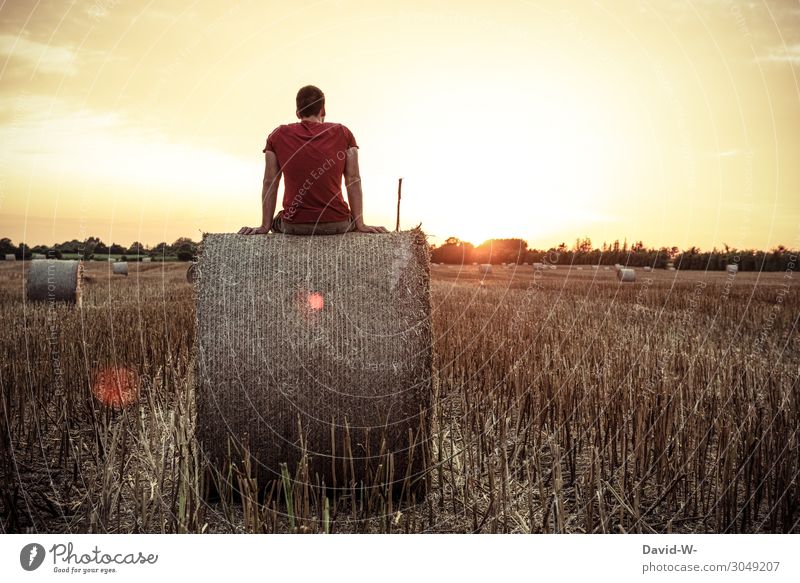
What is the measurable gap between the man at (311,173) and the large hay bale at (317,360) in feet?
0.93

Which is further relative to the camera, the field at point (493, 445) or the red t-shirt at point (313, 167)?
the red t-shirt at point (313, 167)

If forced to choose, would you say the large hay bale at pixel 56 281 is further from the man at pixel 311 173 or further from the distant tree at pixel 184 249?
the man at pixel 311 173

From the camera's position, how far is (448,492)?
134 inches

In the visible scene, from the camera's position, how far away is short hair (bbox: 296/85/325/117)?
12.3ft

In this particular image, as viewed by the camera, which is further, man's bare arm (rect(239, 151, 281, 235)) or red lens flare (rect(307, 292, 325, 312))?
man's bare arm (rect(239, 151, 281, 235))

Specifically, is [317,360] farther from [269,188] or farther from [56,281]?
[56,281]

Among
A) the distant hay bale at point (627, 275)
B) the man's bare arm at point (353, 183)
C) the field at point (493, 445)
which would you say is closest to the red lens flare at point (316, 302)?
the man's bare arm at point (353, 183)

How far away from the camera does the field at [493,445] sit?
2.98 meters

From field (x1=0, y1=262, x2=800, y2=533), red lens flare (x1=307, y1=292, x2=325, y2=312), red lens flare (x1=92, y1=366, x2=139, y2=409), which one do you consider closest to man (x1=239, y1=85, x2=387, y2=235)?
red lens flare (x1=307, y1=292, x2=325, y2=312)

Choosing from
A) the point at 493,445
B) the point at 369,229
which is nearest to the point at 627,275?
the point at 493,445

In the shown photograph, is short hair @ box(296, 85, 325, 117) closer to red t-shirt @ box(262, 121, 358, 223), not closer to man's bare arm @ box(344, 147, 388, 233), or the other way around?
red t-shirt @ box(262, 121, 358, 223)
